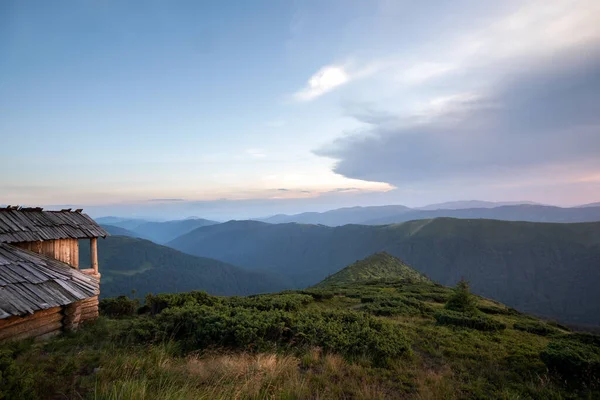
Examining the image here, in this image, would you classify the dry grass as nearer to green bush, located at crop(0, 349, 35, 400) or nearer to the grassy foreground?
the grassy foreground

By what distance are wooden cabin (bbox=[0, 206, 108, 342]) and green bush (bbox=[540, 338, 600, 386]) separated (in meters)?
16.1

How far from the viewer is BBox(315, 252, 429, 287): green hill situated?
55.4m

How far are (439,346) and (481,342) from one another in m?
2.25

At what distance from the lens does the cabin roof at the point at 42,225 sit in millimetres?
12117

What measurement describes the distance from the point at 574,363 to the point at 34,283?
17410 mm

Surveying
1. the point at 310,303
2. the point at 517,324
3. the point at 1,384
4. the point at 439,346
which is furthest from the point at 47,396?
the point at 517,324

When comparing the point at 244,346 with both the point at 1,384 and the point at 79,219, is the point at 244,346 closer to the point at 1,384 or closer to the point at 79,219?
the point at 1,384

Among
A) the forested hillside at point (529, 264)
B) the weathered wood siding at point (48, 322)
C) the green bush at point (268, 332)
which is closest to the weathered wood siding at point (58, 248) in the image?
the weathered wood siding at point (48, 322)

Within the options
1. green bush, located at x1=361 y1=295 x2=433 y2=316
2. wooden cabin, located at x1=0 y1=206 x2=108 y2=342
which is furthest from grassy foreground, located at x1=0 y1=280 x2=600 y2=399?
green bush, located at x1=361 y1=295 x2=433 y2=316

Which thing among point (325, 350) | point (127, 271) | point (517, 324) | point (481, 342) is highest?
point (325, 350)

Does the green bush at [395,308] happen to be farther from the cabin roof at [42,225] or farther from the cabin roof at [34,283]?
the cabin roof at [42,225]

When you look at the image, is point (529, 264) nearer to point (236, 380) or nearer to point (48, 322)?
point (236, 380)

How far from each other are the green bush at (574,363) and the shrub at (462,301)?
10.2m

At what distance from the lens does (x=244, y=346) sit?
882 centimetres
